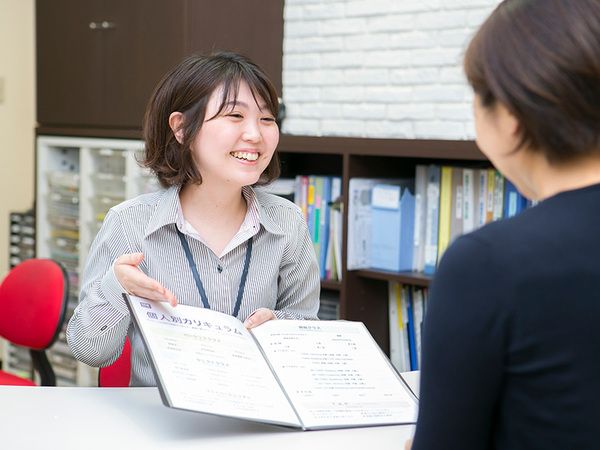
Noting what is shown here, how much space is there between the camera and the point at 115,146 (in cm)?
350

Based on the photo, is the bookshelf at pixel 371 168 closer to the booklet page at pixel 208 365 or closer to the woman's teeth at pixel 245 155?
the woman's teeth at pixel 245 155

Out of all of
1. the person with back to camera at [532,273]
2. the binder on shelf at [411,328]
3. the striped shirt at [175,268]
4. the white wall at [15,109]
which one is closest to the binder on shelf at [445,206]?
the binder on shelf at [411,328]

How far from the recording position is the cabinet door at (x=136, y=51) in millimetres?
3258

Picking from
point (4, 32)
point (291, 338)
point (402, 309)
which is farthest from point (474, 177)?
point (4, 32)

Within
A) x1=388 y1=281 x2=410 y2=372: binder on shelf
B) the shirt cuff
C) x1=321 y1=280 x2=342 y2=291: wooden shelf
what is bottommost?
x1=388 y1=281 x2=410 y2=372: binder on shelf

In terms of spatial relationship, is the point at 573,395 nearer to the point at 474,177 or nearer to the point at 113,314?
the point at 113,314

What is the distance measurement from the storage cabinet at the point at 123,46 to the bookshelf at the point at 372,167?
490 millimetres

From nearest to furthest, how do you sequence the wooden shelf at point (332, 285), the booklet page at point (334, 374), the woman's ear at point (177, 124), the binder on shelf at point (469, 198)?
1. the booklet page at point (334, 374)
2. the woman's ear at point (177, 124)
3. the binder on shelf at point (469, 198)
4. the wooden shelf at point (332, 285)

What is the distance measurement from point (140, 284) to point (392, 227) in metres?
1.60

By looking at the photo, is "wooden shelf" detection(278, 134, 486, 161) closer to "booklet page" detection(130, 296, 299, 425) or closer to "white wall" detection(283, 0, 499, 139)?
"white wall" detection(283, 0, 499, 139)

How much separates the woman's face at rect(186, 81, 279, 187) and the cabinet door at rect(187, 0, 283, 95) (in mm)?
1455

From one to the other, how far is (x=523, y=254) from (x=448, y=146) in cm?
191

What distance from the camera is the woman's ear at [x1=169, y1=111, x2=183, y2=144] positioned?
1.84m

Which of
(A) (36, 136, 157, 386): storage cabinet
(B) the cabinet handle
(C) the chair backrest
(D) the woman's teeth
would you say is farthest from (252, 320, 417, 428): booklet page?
(B) the cabinet handle
